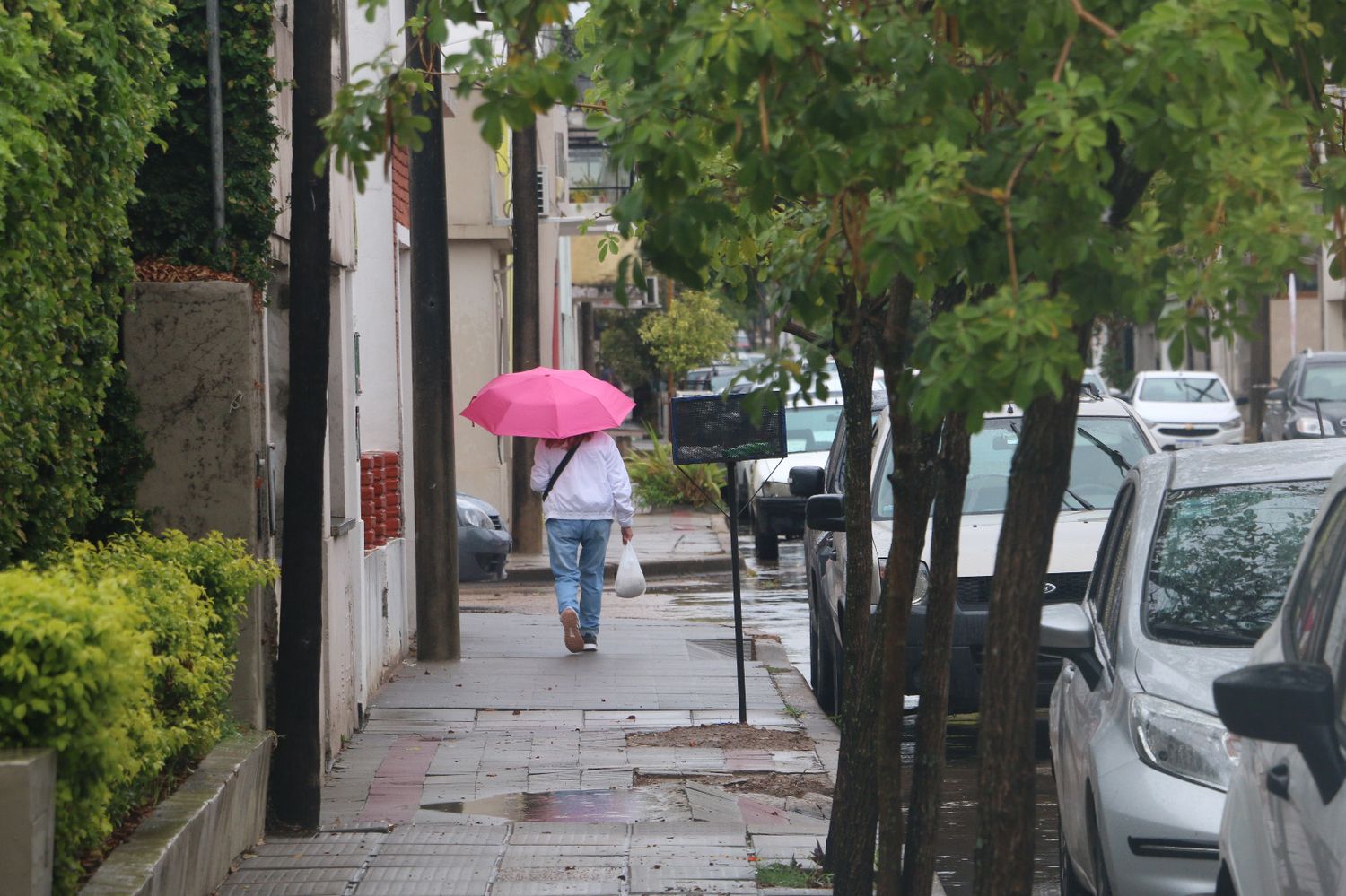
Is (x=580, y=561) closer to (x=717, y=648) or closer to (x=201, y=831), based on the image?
(x=717, y=648)

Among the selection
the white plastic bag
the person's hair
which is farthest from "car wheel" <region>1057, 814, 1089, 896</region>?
the person's hair

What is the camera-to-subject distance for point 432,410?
13023 millimetres

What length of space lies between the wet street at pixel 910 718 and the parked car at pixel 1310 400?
756cm

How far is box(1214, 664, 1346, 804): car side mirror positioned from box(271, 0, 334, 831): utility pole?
472 centimetres

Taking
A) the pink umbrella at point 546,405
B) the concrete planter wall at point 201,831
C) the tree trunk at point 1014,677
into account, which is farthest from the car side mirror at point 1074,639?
the pink umbrella at point 546,405

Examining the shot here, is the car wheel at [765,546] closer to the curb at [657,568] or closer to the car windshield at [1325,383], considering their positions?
the curb at [657,568]

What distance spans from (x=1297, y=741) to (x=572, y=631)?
9979 mm

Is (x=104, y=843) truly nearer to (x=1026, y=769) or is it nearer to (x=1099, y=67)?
(x=1026, y=769)

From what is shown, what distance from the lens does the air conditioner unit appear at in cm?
2564

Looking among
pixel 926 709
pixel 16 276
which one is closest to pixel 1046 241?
pixel 926 709

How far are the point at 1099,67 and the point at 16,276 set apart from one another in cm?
327

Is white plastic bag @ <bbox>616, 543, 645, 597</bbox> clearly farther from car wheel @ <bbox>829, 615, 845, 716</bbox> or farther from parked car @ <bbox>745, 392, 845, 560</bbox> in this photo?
parked car @ <bbox>745, 392, 845, 560</bbox>

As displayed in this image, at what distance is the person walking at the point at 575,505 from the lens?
43.2 ft

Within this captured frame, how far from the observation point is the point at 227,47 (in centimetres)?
788
